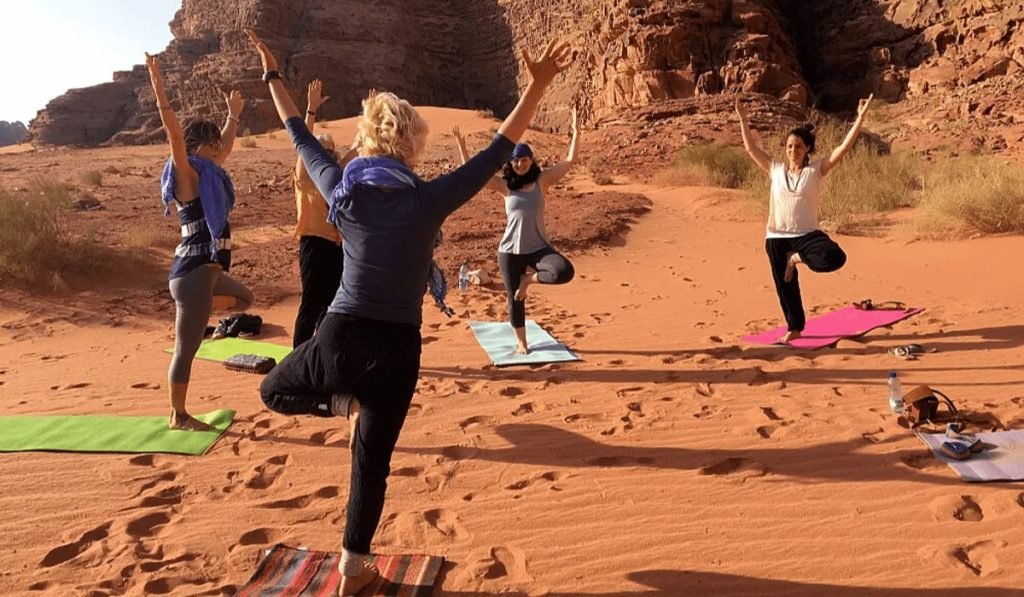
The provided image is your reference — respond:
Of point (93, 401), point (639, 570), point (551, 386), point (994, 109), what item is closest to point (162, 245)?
point (93, 401)

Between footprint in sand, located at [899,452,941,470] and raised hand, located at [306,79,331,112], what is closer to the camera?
footprint in sand, located at [899,452,941,470]

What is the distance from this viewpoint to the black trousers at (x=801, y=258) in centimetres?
563

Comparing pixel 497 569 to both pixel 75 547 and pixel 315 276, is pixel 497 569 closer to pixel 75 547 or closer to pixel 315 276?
pixel 75 547

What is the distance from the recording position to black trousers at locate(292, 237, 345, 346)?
16.6 ft

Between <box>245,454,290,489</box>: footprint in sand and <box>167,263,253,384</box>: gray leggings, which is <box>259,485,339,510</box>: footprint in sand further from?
<box>167,263,253,384</box>: gray leggings

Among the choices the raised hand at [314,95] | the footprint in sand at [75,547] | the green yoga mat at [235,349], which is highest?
the raised hand at [314,95]

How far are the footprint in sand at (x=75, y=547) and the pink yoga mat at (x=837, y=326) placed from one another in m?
5.22

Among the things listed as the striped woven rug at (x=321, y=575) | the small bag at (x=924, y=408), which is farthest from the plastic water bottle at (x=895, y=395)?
the striped woven rug at (x=321, y=575)

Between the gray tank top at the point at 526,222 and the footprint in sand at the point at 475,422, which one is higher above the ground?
the gray tank top at the point at 526,222

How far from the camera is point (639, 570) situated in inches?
118

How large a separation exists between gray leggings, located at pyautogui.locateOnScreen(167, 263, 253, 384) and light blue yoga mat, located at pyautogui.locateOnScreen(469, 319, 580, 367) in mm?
2499

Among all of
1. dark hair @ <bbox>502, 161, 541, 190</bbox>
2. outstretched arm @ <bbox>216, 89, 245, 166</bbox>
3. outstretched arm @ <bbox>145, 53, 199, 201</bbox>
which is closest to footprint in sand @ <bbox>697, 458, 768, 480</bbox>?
dark hair @ <bbox>502, 161, 541, 190</bbox>

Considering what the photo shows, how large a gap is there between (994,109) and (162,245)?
2338 cm

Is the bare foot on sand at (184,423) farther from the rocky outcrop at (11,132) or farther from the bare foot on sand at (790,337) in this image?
the rocky outcrop at (11,132)
